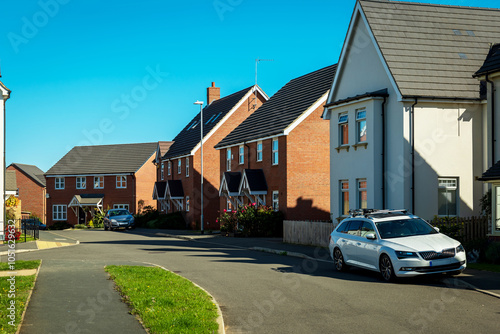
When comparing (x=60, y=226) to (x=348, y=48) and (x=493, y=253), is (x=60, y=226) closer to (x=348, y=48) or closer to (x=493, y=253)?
(x=348, y=48)

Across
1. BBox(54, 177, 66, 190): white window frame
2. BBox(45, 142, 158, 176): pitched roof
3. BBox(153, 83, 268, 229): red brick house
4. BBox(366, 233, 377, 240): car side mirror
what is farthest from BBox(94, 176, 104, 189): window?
BBox(366, 233, 377, 240): car side mirror

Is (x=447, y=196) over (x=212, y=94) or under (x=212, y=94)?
under

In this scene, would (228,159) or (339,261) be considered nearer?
(339,261)

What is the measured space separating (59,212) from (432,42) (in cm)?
5903

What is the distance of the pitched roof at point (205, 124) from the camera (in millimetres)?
52375

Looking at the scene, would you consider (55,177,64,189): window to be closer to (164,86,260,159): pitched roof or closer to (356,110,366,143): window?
(164,86,260,159): pitched roof

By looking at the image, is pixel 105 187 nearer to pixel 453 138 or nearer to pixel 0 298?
pixel 453 138

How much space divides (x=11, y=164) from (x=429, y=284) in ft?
270

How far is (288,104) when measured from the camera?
39.9 metres

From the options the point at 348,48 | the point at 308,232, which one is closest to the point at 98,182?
the point at 308,232

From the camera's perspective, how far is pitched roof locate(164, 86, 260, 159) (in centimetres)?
5238

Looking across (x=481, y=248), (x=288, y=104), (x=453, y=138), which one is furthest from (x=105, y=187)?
(x=481, y=248)

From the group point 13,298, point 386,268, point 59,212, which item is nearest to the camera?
point 13,298

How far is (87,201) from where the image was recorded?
73.1 m
